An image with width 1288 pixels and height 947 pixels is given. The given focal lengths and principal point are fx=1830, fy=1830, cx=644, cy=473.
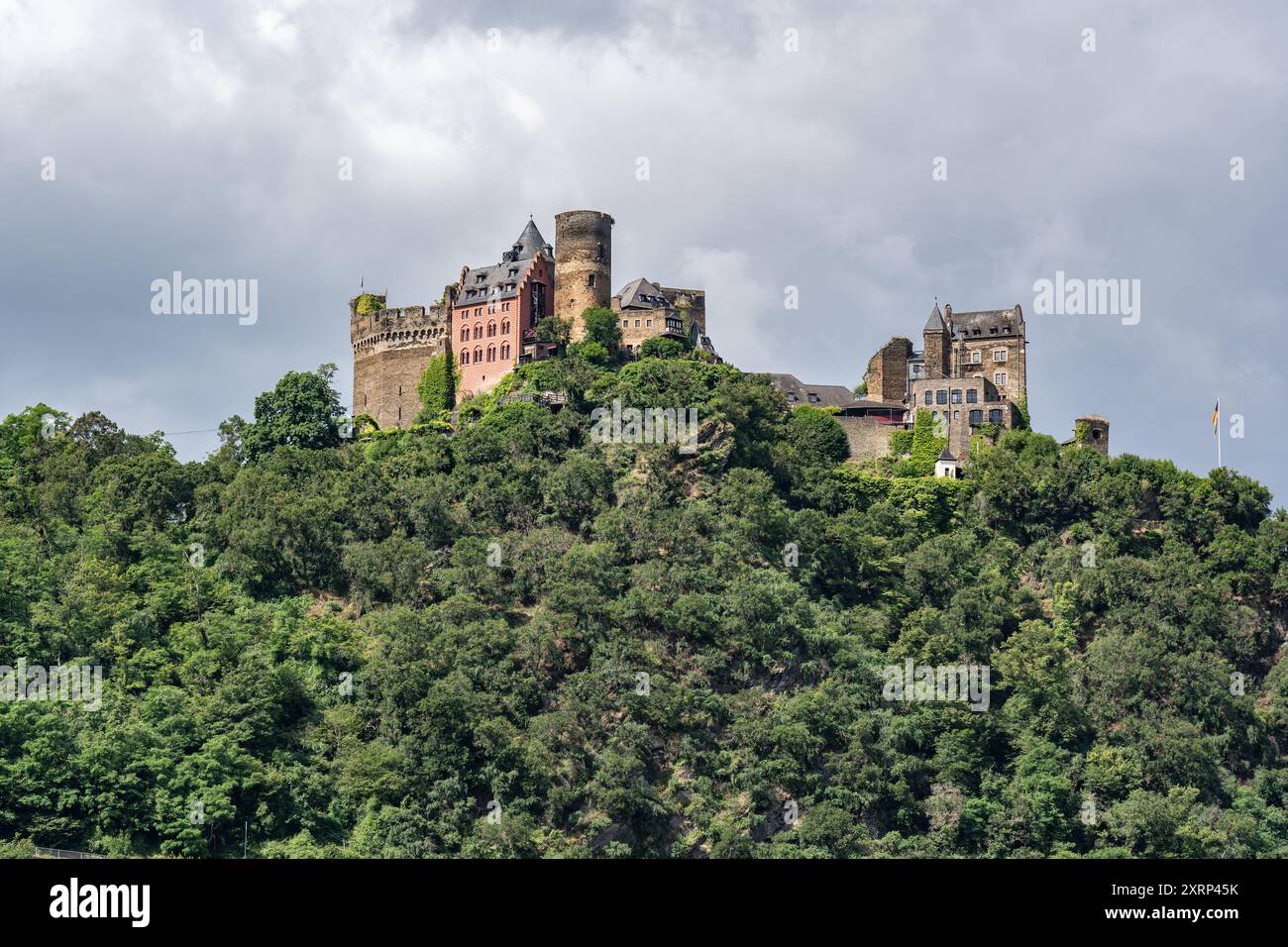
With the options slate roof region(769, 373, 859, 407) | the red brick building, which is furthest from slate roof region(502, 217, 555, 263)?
slate roof region(769, 373, 859, 407)

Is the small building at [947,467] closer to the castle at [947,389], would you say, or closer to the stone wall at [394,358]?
the castle at [947,389]

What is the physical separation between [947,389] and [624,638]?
3096 centimetres

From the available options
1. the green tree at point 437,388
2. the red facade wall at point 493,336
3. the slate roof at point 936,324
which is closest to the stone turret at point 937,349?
the slate roof at point 936,324

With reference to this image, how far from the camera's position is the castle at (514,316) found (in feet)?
313

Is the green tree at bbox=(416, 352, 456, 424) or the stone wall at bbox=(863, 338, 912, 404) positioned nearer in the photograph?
the green tree at bbox=(416, 352, 456, 424)

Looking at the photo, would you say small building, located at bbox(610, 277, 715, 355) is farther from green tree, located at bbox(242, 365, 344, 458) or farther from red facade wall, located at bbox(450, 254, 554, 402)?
green tree, located at bbox(242, 365, 344, 458)

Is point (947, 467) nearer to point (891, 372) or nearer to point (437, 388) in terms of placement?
point (891, 372)

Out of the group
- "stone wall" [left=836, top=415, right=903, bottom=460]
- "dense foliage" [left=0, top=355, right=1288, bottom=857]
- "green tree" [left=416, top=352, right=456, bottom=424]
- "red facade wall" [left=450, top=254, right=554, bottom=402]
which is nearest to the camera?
"dense foliage" [left=0, top=355, right=1288, bottom=857]

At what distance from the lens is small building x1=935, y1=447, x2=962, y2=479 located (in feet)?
307

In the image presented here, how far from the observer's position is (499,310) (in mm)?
96375

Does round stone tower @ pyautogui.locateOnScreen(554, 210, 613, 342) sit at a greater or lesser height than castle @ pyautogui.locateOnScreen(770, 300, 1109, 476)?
greater

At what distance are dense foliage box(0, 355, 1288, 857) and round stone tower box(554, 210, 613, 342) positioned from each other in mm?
4536
